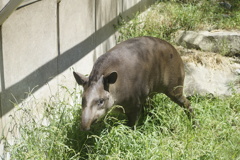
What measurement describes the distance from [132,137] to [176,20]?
14.3ft

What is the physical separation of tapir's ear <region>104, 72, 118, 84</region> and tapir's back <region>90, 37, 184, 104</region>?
15 centimetres

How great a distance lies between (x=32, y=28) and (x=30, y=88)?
2.30ft

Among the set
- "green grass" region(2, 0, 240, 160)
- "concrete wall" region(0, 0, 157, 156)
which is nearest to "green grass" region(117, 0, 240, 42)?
"concrete wall" region(0, 0, 157, 156)

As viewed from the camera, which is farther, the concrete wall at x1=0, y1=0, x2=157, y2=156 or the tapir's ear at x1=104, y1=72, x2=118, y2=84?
the tapir's ear at x1=104, y1=72, x2=118, y2=84

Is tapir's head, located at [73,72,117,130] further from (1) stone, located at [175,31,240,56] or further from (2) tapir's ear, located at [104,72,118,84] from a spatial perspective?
(1) stone, located at [175,31,240,56]

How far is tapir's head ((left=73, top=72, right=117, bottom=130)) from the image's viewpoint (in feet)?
16.6

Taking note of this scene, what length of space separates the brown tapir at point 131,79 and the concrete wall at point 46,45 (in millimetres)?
563

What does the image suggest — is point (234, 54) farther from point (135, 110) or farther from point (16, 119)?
point (16, 119)

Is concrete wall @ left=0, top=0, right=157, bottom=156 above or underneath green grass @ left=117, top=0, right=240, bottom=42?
above

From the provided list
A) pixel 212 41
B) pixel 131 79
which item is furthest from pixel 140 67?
pixel 212 41

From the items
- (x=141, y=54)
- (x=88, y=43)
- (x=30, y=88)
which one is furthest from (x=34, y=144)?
(x=88, y=43)

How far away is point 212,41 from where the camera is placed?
852 cm

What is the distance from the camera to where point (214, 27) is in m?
9.12

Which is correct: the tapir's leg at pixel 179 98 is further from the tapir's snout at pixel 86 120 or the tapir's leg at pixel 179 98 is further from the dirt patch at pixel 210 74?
the tapir's snout at pixel 86 120
